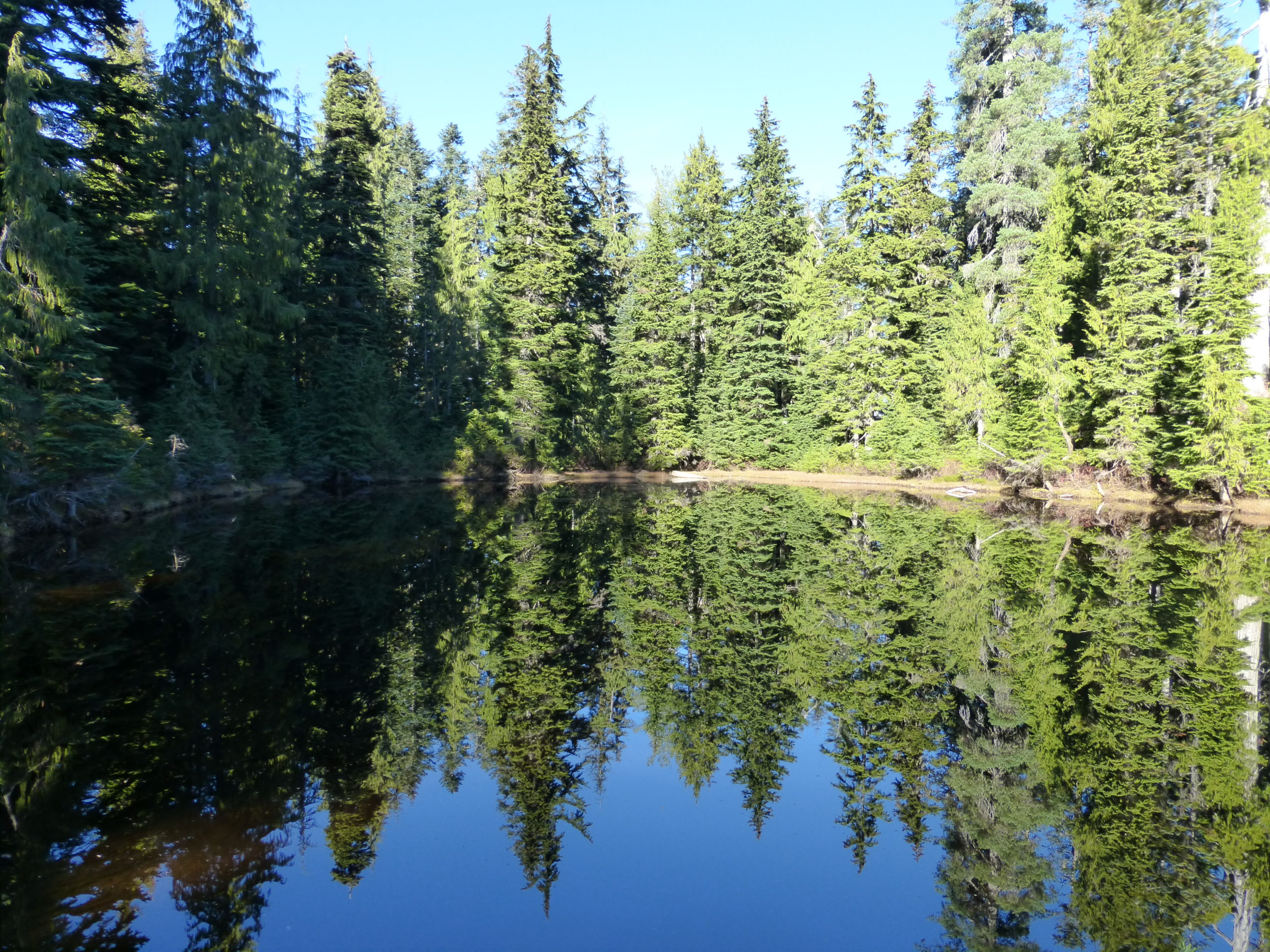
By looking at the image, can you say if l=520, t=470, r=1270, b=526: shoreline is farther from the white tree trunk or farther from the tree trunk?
the white tree trunk

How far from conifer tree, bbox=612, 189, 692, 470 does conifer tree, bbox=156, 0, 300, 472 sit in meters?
17.5

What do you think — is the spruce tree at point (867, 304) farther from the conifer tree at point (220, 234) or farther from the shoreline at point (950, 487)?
the conifer tree at point (220, 234)

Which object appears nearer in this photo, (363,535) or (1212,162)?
(363,535)

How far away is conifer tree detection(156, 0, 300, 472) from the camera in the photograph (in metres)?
21.2

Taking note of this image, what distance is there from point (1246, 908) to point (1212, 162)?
26.6m

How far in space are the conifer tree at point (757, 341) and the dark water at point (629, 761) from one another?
82.4 ft

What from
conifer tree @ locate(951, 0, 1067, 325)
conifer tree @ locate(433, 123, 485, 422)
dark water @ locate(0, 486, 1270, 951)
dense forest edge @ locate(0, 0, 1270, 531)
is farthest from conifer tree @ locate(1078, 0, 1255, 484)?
conifer tree @ locate(433, 123, 485, 422)

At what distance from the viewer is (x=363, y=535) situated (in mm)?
15953

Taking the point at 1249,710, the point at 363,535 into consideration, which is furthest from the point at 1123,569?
the point at 363,535

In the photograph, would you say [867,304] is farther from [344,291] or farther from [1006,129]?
[344,291]

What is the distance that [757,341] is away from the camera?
35.7m

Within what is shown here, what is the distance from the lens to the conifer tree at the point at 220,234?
2117 centimetres

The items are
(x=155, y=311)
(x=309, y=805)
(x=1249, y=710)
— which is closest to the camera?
(x=309, y=805)

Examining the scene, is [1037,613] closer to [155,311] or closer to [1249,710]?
[1249,710]
